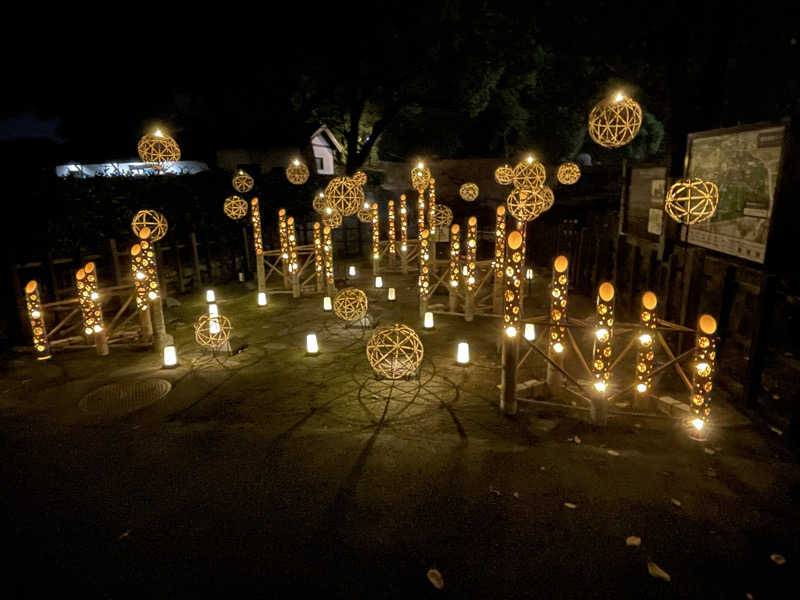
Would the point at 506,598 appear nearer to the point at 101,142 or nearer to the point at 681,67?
the point at 681,67

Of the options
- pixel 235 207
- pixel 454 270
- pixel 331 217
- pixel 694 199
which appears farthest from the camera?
pixel 235 207

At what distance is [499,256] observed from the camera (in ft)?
36.5

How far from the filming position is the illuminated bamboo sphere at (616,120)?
789cm

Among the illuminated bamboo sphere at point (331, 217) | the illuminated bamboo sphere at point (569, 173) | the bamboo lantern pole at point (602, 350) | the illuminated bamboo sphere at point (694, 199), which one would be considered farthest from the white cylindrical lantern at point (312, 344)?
the illuminated bamboo sphere at point (569, 173)

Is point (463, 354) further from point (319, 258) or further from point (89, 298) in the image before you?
point (89, 298)

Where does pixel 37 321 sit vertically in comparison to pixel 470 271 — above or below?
below

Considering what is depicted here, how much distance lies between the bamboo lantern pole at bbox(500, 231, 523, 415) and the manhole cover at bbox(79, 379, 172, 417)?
5.34 meters

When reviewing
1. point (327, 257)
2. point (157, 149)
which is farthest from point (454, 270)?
point (157, 149)

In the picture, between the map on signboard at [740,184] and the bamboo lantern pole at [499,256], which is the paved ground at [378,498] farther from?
the bamboo lantern pole at [499,256]

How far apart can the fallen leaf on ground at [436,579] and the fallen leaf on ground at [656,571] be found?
172cm

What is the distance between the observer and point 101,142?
2750 cm

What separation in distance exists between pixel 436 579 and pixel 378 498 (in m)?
1.17

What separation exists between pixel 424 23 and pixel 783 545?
24339mm

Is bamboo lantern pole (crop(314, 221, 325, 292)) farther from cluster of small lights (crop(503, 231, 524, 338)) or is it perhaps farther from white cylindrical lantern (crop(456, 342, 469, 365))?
cluster of small lights (crop(503, 231, 524, 338))
